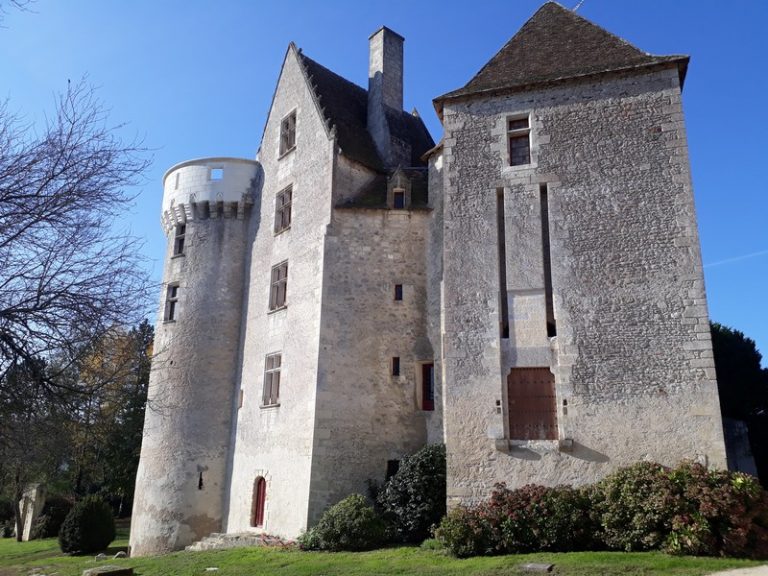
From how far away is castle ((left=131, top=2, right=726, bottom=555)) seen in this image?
13.6 metres

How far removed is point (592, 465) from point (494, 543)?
100 inches

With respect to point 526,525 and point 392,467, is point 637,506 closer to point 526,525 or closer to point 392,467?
point 526,525

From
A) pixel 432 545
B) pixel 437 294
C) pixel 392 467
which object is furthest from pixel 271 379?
pixel 432 545

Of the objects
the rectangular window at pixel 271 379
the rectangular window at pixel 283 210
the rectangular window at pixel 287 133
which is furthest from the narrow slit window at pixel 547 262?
the rectangular window at pixel 287 133

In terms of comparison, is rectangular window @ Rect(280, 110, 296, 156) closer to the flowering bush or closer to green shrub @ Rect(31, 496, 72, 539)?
the flowering bush

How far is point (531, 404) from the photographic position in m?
14.0

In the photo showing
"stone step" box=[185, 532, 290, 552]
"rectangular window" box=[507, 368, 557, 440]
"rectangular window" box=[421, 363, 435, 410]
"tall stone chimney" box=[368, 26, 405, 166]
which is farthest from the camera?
"tall stone chimney" box=[368, 26, 405, 166]

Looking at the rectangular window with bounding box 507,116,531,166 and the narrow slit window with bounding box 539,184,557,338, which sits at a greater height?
the rectangular window with bounding box 507,116,531,166

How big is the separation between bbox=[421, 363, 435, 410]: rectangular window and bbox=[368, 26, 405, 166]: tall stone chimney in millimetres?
7078

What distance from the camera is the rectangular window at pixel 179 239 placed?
22.7 metres

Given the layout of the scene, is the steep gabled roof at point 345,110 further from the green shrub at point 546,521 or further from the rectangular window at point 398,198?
the green shrub at point 546,521

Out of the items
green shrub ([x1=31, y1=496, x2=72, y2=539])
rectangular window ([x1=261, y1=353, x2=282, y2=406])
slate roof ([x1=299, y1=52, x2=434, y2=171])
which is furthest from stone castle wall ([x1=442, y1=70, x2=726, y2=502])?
green shrub ([x1=31, y1=496, x2=72, y2=539])

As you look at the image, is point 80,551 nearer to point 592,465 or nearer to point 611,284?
point 592,465

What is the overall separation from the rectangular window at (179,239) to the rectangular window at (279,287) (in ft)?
14.6
